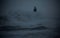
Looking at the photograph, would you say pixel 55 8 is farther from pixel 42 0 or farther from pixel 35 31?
pixel 35 31

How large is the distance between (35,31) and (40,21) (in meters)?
0.14

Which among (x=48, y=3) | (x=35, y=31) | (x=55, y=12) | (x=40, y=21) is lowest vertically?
(x=35, y=31)

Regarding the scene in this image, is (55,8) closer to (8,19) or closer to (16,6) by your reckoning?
(16,6)

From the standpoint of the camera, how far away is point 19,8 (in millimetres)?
1159

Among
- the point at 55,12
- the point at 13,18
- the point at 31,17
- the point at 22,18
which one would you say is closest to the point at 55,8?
the point at 55,12

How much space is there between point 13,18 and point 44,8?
1.27 feet


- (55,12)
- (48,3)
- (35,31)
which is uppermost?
(48,3)

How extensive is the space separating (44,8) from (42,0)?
0.33ft

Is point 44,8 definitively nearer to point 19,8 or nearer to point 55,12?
point 55,12

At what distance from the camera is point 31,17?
1182mm

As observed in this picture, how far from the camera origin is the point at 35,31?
3.84 feet

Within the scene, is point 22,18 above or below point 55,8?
below

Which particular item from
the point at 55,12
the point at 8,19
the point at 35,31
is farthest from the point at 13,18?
the point at 55,12

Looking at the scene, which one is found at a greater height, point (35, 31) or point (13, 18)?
point (13, 18)
